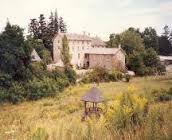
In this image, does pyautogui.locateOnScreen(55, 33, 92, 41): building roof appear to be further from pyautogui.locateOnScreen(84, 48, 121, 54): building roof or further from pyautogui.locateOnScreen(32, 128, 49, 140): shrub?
pyautogui.locateOnScreen(32, 128, 49, 140): shrub

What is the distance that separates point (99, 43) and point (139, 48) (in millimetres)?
11721

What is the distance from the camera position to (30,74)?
26484mm

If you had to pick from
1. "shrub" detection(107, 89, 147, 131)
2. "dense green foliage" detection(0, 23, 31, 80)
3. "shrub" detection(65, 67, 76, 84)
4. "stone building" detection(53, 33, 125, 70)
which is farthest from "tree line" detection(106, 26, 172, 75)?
"shrub" detection(107, 89, 147, 131)

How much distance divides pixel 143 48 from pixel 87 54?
735 cm

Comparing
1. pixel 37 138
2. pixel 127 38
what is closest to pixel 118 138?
pixel 37 138

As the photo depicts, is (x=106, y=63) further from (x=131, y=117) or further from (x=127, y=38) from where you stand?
(x=131, y=117)

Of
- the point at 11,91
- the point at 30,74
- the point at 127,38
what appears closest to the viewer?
the point at 11,91

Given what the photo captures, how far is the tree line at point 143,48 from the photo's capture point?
41.6 metres

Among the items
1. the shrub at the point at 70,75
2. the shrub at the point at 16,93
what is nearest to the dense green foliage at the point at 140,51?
the shrub at the point at 70,75

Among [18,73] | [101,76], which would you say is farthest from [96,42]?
[18,73]

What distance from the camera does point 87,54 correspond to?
1907 inches

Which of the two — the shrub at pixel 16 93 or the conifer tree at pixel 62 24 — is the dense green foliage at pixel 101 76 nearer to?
the shrub at pixel 16 93

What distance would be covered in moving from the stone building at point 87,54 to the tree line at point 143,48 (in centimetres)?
149

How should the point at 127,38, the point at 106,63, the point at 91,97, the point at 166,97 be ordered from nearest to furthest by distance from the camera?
the point at 91,97 → the point at 166,97 → the point at 106,63 → the point at 127,38
